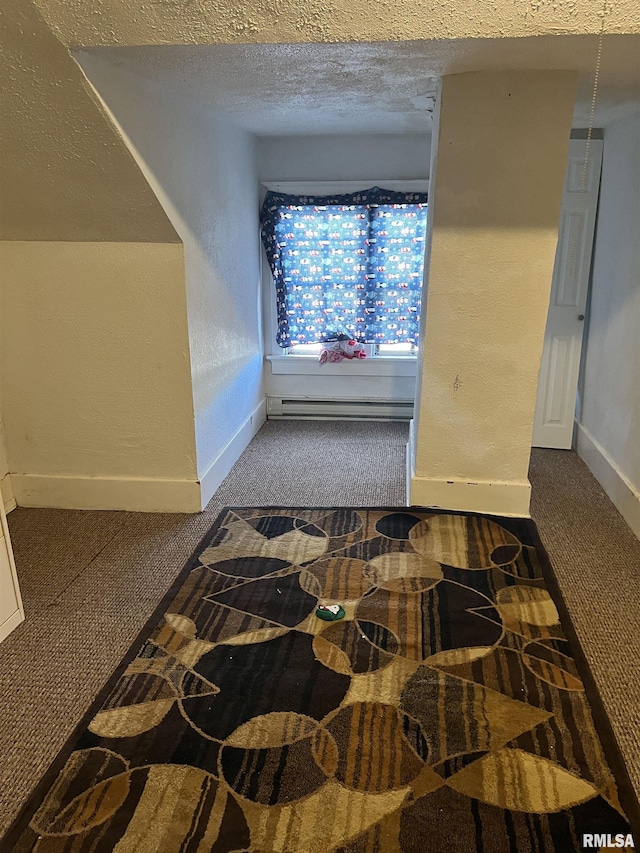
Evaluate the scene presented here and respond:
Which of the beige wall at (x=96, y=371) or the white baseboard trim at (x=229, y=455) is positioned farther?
the white baseboard trim at (x=229, y=455)

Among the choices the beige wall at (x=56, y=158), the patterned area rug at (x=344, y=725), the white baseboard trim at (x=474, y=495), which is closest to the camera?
the patterned area rug at (x=344, y=725)

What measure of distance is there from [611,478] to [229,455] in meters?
1.98

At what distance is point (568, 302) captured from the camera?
11.4 feet

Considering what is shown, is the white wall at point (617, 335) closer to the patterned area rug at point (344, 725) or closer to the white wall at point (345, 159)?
the patterned area rug at point (344, 725)

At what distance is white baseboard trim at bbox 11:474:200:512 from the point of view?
281 cm

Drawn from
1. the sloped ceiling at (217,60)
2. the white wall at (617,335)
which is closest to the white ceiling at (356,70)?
the sloped ceiling at (217,60)

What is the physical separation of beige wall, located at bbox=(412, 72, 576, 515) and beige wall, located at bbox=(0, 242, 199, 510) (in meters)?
1.11

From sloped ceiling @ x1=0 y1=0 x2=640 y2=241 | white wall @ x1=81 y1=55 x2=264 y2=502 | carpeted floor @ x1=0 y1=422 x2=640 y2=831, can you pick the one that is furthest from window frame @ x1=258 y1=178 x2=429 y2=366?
sloped ceiling @ x1=0 y1=0 x2=640 y2=241

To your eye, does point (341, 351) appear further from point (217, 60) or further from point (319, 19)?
point (319, 19)

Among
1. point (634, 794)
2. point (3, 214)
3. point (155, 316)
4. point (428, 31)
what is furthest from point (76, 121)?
point (634, 794)

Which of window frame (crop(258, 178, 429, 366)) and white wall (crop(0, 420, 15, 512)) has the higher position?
window frame (crop(258, 178, 429, 366))

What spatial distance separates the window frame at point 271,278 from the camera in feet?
12.7

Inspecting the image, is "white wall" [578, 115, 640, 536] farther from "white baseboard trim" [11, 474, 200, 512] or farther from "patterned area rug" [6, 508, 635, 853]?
"white baseboard trim" [11, 474, 200, 512]

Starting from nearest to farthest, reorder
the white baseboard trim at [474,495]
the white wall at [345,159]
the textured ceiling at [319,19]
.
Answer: the textured ceiling at [319,19], the white baseboard trim at [474,495], the white wall at [345,159]
